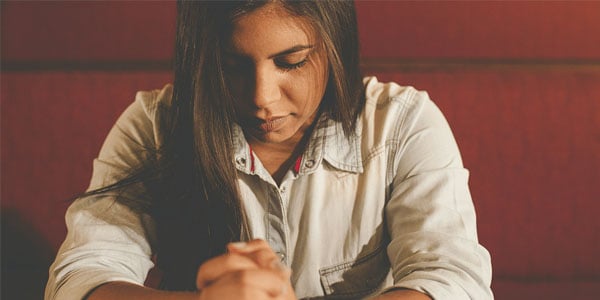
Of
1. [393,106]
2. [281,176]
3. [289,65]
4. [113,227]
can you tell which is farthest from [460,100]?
[113,227]

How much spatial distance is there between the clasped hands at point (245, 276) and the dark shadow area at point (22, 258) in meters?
0.97

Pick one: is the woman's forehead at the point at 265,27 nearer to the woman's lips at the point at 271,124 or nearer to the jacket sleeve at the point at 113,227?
the woman's lips at the point at 271,124

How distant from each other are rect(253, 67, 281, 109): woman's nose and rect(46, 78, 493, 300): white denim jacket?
0.57 feet

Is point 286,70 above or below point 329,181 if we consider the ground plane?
above

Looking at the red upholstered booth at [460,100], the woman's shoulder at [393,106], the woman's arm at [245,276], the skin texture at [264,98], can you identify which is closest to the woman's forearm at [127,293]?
the skin texture at [264,98]

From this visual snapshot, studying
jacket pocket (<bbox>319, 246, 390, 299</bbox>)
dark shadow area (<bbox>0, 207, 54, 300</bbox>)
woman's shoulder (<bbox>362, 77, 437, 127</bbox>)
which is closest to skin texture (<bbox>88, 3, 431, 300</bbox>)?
woman's shoulder (<bbox>362, 77, 437, 127</bbox>)

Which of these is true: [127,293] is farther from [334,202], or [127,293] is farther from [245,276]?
[334,202]

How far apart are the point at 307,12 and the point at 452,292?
403 mm

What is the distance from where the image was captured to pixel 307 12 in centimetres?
77

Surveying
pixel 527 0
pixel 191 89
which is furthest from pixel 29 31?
pixel 527 0

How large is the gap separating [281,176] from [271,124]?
155 mm

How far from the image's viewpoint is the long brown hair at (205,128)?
0.78m

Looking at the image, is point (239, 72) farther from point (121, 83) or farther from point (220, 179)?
point (121, 83)

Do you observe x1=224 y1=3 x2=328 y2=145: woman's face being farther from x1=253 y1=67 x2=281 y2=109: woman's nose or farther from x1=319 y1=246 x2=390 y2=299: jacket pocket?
x1=319 y1=246 x2=390 y2=299: jacket pocket
